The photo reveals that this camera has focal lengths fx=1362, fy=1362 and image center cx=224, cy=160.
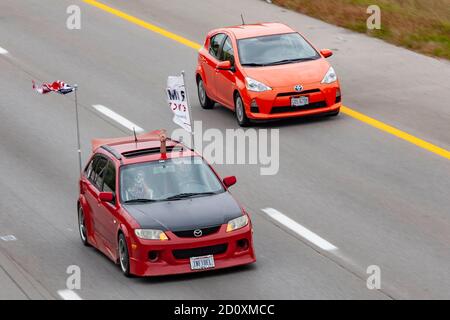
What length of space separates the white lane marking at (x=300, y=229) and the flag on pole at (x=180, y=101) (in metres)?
1.75

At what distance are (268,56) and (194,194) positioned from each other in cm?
863

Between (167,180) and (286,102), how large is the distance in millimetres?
7415

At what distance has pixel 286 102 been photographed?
82.1 feet

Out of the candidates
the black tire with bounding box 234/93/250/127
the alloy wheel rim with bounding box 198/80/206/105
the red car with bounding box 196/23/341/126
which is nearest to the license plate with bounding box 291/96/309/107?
the red car with bounding box 196/23/341/126

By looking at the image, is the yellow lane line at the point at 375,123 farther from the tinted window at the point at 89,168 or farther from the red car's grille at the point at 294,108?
the tinted window at the point at 89,168

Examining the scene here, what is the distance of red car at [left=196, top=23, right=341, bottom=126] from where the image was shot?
25.0m

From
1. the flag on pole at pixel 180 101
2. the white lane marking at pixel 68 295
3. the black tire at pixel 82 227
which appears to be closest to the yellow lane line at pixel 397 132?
the flag on pole at pixel 180 101

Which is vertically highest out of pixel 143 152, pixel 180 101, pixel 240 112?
pixel 180 101

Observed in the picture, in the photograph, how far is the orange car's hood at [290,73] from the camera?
82.3ft

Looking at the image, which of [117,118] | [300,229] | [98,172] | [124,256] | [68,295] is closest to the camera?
[68,295]

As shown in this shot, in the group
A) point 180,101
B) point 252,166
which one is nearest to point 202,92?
point 252,166

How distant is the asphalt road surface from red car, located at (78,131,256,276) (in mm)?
276

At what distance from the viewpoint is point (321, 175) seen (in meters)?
22.1

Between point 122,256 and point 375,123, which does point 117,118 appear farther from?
point 122,256
